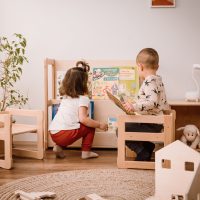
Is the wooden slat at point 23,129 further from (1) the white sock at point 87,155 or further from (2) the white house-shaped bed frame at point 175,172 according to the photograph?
(2) the white house-shaped bed frame at point 175,172

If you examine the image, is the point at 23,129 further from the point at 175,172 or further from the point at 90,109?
the point at 175,172

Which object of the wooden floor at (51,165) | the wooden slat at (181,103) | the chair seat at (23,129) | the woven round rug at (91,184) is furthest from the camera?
the wooden slat at (181,103)

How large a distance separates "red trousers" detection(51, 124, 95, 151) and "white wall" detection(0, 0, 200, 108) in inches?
22.3

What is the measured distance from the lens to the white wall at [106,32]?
2.98 metres

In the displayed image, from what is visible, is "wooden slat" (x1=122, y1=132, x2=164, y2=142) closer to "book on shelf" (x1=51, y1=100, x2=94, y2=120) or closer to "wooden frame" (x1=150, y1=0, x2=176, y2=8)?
"book on shelf" (x1=51, y1=100, x2=94, y2=120)

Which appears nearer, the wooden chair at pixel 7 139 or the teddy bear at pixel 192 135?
the wooden chair at pixel 7 139

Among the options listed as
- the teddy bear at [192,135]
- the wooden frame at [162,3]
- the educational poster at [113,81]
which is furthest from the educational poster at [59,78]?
the teddy bear at [192,135]

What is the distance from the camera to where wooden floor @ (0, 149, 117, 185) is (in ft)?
7.00

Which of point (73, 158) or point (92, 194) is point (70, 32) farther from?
point (92, 194)

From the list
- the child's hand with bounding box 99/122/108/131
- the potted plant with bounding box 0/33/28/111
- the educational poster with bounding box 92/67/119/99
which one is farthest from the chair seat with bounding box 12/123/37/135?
the educational poster with bounding box 92/67/119/99

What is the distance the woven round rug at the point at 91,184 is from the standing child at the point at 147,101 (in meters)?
0.23

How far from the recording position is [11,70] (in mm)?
3062

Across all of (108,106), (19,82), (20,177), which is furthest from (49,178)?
(19,82)

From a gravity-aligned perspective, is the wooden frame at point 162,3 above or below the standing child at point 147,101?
above
